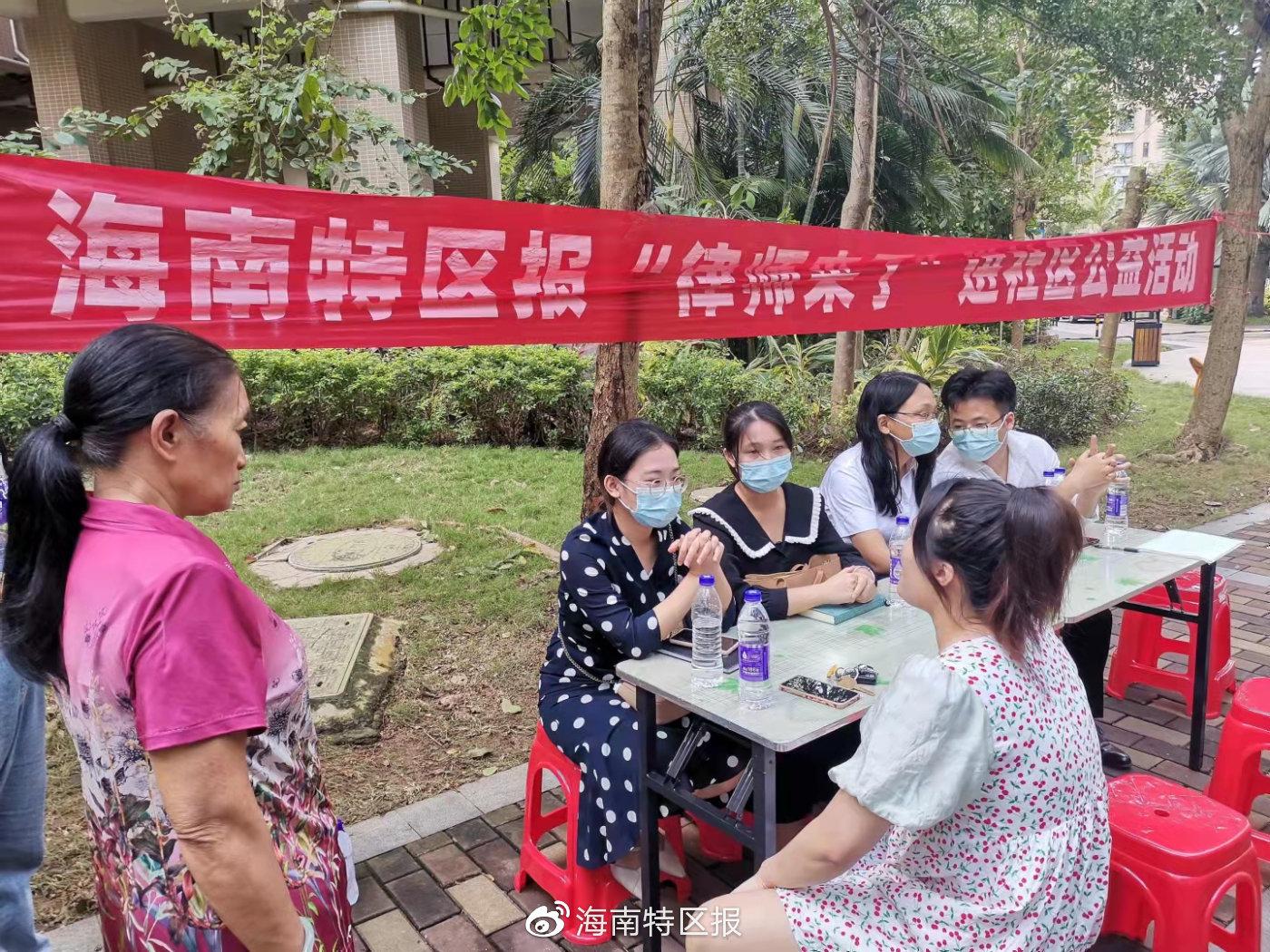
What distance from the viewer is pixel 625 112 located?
3928mm

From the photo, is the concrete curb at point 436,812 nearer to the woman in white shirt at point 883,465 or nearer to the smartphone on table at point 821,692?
the smartphone on table at point 821,692

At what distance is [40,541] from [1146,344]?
59.8 feet

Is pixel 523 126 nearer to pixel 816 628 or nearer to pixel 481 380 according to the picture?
pixel 481 380

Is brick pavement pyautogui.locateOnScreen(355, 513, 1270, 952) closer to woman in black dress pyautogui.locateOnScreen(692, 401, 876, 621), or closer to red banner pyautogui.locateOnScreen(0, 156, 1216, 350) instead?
woman in black dress pyautogui.locateOnScreen(692, 401, 876, 621)

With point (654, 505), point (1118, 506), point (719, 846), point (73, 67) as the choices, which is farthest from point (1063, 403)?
point (73, 67)

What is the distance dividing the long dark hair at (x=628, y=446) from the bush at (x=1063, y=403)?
7224 millimetres

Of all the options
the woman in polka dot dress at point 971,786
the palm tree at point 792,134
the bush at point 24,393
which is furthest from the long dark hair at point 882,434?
the palm tree at point 792,134

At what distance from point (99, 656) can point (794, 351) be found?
8.65 metres

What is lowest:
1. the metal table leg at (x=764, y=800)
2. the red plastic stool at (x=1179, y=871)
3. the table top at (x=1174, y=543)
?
the red plastic stool at (x=1179, y=871)

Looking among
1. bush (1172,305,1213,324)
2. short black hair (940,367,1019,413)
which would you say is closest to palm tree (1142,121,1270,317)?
bush (1172,305,1213,324)

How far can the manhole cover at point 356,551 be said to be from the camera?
516 cm

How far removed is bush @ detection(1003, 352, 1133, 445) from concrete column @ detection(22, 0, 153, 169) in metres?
10.3

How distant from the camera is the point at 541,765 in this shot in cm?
253

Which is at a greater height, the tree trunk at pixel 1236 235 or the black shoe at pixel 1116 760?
the tree trunk at pixel 1236 235
